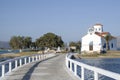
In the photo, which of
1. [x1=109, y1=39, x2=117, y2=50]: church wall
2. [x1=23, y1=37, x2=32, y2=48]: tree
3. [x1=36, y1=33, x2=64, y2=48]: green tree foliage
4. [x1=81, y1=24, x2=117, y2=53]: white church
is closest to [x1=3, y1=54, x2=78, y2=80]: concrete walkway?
[x1=81, y1=24, x2=117, y2=53]: white church

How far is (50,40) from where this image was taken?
12631 centimetres

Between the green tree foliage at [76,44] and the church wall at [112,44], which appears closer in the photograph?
the church wall at [112,44]

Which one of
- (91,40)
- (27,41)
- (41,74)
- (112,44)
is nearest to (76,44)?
(27,41)

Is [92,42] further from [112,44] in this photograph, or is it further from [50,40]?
[50,40]

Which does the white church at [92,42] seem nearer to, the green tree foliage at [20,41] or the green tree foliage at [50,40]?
the green tree foliage at [50,40]

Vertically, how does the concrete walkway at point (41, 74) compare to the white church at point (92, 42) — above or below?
below

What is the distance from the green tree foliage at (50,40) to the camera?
125688 mm

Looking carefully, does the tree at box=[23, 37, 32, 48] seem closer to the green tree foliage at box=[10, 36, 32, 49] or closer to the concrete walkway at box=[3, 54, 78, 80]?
the green tree foliage at box=[10, 36, 32, 49]

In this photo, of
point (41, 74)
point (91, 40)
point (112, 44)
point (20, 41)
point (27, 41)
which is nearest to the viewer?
point (41, 74)

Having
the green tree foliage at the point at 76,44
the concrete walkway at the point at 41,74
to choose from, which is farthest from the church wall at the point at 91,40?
the concrete walkway at the point at 41,74

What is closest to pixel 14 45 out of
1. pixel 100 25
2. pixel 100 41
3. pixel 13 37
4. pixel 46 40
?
pixel 13 37

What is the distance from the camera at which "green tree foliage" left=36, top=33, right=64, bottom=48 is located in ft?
412

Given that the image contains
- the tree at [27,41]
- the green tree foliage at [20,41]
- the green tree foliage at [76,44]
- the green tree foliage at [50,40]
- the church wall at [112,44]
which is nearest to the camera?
the church wall at [112,44]

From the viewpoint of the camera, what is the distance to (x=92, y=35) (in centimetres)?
11531
